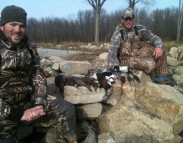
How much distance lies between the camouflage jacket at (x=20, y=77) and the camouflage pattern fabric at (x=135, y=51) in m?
1.88

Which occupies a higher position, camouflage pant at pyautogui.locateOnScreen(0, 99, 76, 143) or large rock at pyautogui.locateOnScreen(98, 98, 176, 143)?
camouflage pant at pyautogui.locateOnScreen(0, 99, 76, 143)

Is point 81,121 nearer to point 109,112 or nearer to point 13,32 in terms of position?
point 109,112

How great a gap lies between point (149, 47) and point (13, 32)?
283 centimetres

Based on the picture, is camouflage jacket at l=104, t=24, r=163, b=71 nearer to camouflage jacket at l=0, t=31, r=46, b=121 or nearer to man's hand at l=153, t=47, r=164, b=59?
man's hand at l=153, t=47, r=164, b=59

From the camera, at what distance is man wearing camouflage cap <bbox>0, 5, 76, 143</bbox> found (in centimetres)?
376

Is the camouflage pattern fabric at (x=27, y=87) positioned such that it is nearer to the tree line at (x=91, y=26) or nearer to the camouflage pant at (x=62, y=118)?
the camouflage pant at (x=62, y=118)

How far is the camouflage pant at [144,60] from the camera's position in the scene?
587 cm

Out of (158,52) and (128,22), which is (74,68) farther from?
(158,52)

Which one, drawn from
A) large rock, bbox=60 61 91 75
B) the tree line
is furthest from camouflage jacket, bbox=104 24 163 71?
the tree line

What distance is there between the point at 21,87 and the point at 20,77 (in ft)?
0.39

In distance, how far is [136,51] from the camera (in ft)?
19.8

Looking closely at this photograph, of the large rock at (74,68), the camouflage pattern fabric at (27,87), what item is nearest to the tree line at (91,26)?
the large rock at (74,68)

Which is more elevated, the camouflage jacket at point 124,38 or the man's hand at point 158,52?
the camouflage jacket at point 124,38

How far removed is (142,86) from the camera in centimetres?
543
